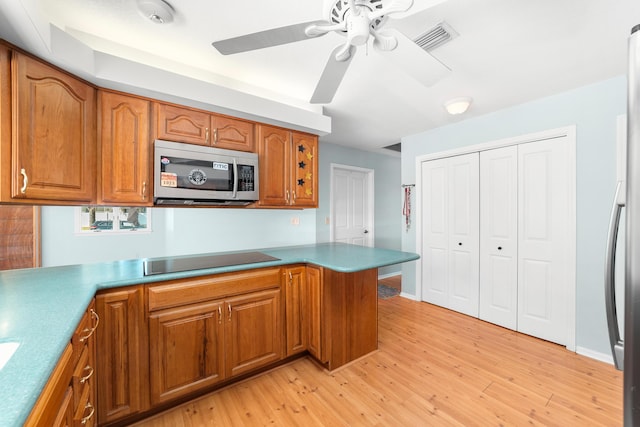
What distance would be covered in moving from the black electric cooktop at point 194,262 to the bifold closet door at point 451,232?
2.34 meters

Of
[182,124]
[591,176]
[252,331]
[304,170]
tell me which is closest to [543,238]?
[591,176]

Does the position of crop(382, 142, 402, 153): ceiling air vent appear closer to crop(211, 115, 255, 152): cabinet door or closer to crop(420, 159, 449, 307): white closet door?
crop(420, 159, 449, 307): white closet door

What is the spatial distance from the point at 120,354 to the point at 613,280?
7.36 feet

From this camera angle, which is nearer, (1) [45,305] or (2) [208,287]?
(1) [45,305]

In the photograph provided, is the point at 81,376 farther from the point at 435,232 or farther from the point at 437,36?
the point at 435,232

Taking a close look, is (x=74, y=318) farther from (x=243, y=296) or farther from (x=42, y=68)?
(x=42, y=68)

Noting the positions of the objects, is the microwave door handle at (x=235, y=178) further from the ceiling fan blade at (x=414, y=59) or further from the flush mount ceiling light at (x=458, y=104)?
the flush mount ceiling light at (x=458, y=104)

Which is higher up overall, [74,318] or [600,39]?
[600,39]

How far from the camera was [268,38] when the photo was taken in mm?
1192

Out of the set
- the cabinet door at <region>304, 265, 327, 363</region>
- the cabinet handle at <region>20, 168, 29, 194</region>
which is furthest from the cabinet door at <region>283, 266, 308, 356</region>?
the cabinet handle at <region>20, 168, 29, 194</region>

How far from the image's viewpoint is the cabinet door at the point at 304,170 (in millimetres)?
2574

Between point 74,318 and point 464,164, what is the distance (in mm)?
3623

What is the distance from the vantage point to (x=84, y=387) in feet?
3.78

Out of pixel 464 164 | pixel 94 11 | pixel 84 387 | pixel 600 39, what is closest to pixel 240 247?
pixel 84 387
